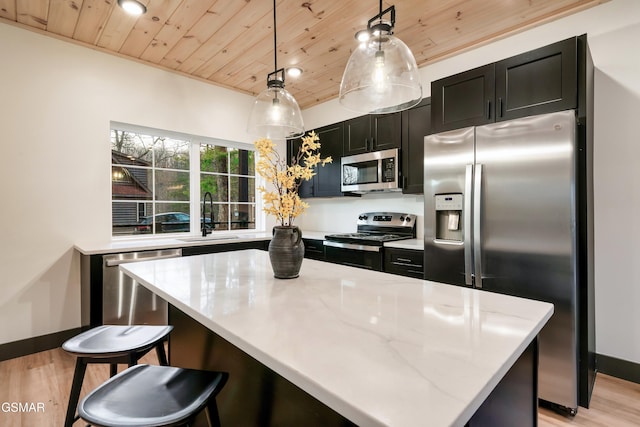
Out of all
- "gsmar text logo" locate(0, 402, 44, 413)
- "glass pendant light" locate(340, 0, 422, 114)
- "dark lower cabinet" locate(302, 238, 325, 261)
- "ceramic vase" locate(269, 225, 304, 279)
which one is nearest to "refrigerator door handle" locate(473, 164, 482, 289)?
"glass pendant light" locate(340, 0, 422, 114)

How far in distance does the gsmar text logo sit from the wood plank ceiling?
2.76 m

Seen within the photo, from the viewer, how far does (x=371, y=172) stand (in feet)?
Result: 11.2

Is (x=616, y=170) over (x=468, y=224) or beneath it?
→ over

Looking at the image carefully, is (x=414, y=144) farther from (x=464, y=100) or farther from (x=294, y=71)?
(x=294, y=71)

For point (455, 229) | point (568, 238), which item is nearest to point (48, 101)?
point (455, 229)

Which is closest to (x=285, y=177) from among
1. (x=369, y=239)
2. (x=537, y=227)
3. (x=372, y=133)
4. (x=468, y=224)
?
(x=468, y=224)

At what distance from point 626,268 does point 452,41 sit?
227 cm

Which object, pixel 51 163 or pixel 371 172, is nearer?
pixel 51 163

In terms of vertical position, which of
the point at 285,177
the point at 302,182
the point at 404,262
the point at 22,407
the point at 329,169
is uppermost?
the point at 329,169

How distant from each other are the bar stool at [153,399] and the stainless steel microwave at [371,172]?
2565 millimetres

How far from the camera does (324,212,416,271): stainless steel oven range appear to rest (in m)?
3.00

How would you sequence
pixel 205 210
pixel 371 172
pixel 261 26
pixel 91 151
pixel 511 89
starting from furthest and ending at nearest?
pixel 205 210 → pixel 371 172 → pixel 91 151 → pixel 261 26 → pixel 511 89

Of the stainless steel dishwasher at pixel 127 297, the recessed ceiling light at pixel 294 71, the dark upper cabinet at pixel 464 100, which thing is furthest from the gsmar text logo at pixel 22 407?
the recessed ceiling light at pixel 294 71

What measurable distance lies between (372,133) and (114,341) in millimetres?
2924
